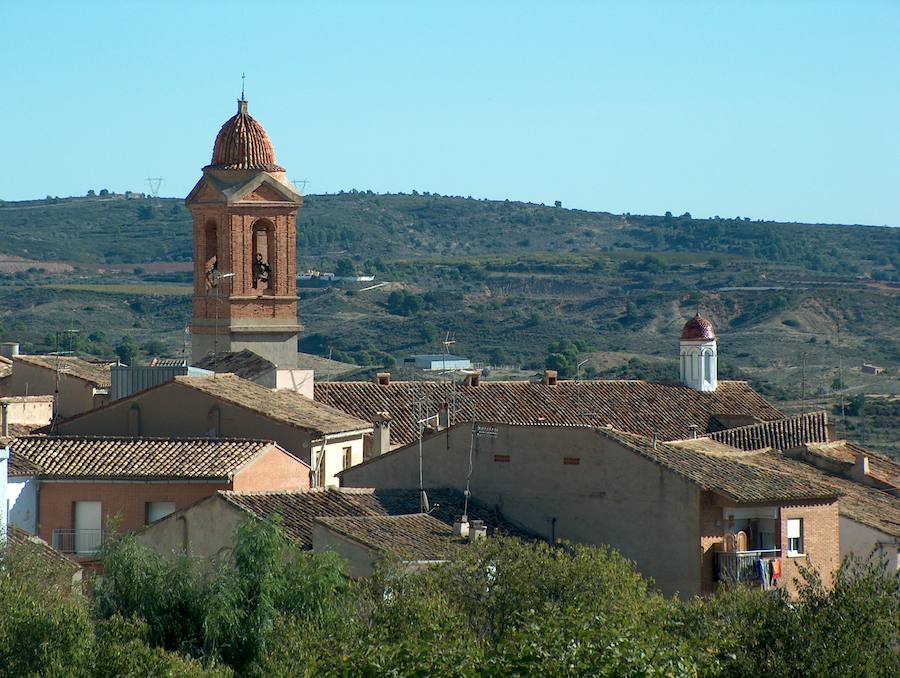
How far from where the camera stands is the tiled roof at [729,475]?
3095 centimetres

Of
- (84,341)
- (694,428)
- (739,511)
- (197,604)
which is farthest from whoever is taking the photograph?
(84,341)

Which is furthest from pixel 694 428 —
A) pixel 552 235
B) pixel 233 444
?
pixel 552 235

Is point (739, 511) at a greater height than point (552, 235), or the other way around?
point (552, 235)

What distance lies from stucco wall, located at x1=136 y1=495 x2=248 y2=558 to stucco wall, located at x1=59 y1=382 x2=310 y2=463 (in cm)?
843

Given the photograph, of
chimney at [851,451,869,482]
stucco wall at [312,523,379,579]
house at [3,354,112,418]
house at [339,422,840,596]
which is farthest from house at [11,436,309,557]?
chimney at [851,451,869,482]

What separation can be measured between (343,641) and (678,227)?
161402 millimetres

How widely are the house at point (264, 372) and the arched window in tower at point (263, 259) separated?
8.85ft

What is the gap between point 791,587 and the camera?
103ft

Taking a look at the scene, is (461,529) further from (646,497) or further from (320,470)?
(320,470)

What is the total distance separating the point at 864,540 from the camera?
3472cm

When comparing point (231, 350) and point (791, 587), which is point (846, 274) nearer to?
point (231, 350)

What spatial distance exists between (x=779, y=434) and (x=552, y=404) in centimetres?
507

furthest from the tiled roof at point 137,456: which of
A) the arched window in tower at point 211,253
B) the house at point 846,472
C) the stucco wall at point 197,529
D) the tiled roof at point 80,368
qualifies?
the arched window in tower at point 211,253

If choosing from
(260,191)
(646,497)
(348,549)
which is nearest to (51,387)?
(260,191)
